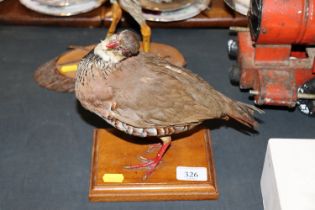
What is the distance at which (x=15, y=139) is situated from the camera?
4.99 ft

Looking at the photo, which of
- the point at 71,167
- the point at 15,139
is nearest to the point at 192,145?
the point at 71,167

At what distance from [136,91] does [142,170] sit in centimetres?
28

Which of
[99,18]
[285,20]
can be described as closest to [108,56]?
[285,20]

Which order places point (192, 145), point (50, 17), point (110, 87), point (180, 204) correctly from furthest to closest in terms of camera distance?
point (50, 17)
point (192, 145)
point (180, 204)
point (110, 87)

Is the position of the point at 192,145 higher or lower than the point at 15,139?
higher

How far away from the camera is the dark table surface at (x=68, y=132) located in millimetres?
1361

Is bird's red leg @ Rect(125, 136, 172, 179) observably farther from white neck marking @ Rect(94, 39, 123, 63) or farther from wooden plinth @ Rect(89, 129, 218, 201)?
white neck marking @ Rect(94, 39, 123, 63)

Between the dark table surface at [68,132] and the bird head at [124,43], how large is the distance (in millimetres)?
404

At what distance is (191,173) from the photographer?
138 centimetres

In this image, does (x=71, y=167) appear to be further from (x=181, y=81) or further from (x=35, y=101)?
(x=181, y=81)

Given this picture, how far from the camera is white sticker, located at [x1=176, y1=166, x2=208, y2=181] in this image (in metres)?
1.37

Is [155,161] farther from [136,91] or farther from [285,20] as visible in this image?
[285,20]

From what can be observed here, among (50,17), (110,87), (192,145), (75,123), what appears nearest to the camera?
(110,87)

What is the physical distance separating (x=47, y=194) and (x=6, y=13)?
0.89m
